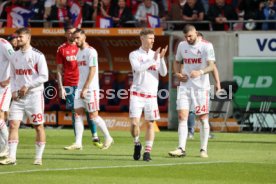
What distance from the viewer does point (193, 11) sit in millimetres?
31578

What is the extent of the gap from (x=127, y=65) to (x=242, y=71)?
413 cm

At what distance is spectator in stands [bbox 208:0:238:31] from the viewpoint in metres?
31.3

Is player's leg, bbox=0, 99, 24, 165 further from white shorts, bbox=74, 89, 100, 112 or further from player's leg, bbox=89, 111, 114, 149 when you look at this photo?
player's leg, bbox=89, 111, 114, 149

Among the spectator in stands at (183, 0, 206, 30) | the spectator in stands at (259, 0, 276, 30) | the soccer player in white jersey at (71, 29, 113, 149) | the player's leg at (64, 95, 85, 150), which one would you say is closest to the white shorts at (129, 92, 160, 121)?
the soccer player in white jersey at (71, 29, 113, 149)

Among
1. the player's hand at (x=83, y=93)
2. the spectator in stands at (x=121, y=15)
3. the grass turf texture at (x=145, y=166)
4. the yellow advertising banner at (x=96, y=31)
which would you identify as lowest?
the grass turf texture at (x=145, y=166)

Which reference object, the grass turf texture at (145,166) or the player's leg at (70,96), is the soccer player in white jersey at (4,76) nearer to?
the grass turf texture at (145,166)

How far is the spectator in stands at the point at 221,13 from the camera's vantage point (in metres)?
31.3

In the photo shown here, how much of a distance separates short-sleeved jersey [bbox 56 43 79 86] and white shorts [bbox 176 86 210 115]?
12.6 feet

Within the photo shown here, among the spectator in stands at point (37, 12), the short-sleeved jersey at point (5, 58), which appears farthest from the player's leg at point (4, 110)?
the spectator in stands at point (37, 12)

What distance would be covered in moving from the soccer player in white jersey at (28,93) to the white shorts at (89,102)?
4094 mm

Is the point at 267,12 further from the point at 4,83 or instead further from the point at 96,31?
the point at 4,83

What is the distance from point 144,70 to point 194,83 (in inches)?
64.2

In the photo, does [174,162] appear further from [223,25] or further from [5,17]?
[5,17]

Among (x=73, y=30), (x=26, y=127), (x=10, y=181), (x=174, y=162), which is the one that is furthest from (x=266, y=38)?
(x=10, y=181)
